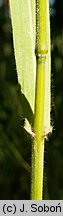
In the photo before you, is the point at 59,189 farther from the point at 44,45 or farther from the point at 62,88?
the point at 44,45

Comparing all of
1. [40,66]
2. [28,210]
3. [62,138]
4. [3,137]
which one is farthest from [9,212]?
[62,138]

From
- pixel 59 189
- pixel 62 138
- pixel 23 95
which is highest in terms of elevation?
pixel 23 95

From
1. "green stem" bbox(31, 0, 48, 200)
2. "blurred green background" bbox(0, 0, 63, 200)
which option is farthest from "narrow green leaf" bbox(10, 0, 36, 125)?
"blurred green background" bbox(0, 0, 63, 200)

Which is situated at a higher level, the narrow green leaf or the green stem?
the narrow green leaf

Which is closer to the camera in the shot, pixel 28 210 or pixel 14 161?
pixel 28 210

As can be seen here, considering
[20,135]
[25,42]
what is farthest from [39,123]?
[20,135]

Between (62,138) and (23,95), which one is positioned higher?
(23,95)

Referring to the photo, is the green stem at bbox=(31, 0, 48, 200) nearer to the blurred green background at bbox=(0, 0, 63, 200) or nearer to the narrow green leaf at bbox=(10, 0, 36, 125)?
the narrow green leaf at bbox=(10, 0, 36, 125)

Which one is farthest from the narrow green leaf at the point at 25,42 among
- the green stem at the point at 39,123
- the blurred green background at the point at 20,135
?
the blurred green background at the point at 20,135

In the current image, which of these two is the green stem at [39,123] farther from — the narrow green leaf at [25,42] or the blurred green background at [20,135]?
the blurred green background at [20,135]
